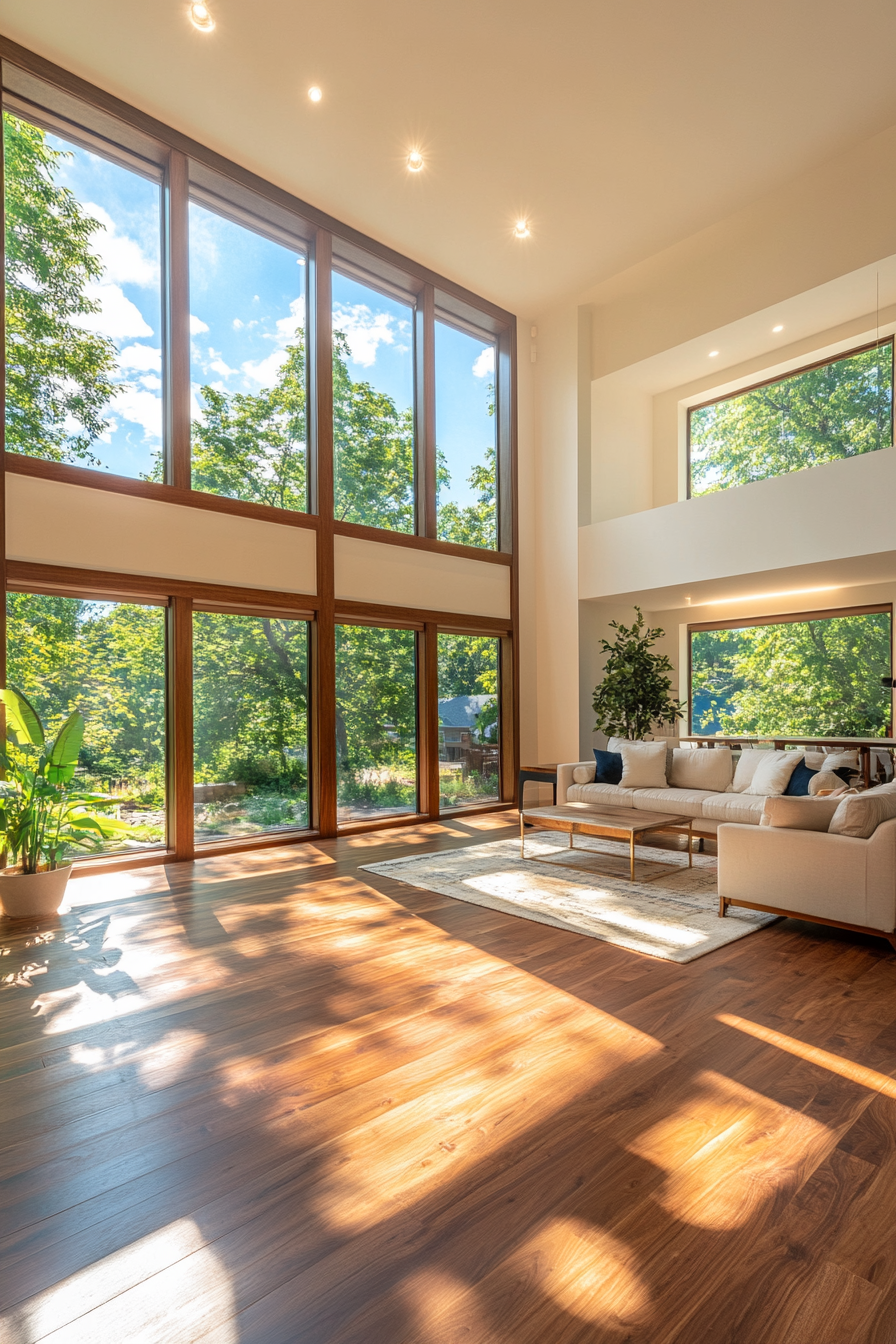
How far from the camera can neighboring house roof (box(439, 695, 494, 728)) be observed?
837cm

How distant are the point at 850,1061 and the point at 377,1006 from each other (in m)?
1.78

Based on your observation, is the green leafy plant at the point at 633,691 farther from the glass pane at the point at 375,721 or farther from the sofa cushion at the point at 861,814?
the sofa cushion at the point at 861,814

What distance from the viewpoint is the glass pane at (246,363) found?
6477 mm

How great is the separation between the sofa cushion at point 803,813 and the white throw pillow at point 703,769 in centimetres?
262

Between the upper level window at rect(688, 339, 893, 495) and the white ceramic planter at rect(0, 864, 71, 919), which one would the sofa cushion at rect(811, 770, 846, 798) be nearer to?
the upper level window at rect(688, 339, 893, 495)

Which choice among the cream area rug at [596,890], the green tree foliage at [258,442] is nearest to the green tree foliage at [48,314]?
the green tree foliage at [258,442]

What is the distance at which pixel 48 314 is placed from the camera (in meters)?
5.64

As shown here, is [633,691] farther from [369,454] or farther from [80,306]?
[80,306]

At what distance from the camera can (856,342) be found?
805 centimetres

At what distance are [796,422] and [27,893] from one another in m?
8.92

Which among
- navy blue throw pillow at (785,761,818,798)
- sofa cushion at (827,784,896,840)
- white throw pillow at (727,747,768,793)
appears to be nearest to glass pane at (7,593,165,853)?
sofa cushion at (827,784,896,840)

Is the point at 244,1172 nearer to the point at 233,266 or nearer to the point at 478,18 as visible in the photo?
the point at 478,18

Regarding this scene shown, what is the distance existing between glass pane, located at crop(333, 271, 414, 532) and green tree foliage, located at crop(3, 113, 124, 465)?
2.31m

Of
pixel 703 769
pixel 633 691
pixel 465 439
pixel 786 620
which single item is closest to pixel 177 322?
pixel 465 439
